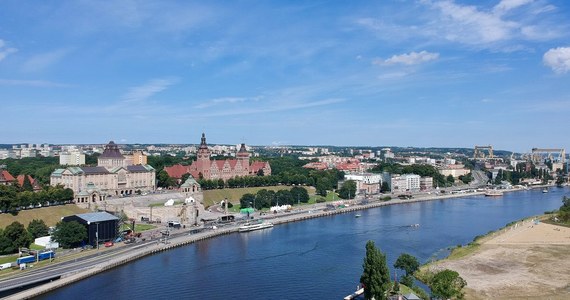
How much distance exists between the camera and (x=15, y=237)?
3409 centimetres

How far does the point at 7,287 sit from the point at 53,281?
2668 mm

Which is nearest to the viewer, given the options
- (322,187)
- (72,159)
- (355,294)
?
(355,294)

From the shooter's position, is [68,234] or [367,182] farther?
[367,182]

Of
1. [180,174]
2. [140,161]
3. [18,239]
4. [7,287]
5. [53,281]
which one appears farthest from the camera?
[140,161]

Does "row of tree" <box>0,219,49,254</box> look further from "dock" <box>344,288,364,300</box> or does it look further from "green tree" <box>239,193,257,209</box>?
"green tree" <box>239,193,257,209</box>

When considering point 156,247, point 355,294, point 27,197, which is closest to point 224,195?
point 27,197

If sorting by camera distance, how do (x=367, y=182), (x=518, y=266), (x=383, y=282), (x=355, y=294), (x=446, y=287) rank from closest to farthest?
(x=383, y=282)
(x=446, y=287)
(x=355, y=294)
(x=518, y=266)
(x=367, y=182)

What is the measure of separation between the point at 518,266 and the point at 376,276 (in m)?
15.2

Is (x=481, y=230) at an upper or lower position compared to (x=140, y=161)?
lower

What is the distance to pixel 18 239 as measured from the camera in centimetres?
3400

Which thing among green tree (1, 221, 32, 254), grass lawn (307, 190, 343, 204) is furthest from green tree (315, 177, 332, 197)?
green tree (1, 221, 32, 254)

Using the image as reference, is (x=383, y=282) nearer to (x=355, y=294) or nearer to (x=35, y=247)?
(x=355, y=294)

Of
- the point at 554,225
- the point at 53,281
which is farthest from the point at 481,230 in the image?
the point at 53,281

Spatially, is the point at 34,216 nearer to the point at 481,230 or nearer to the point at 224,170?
the point at 224,170
